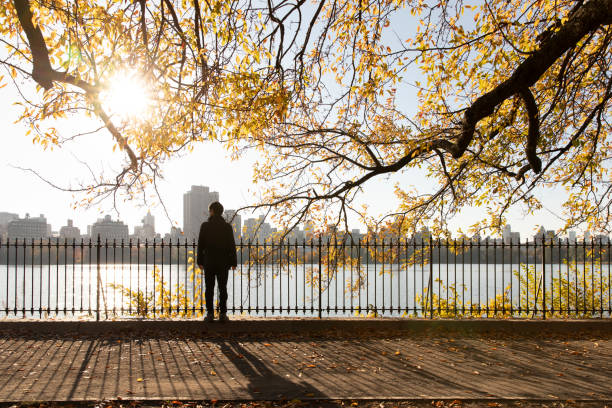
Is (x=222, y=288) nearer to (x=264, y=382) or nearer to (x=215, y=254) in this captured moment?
(x=215, y=254)

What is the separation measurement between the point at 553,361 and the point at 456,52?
5295 mm

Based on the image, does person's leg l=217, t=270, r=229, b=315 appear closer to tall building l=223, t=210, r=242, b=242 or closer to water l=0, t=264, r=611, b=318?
water l=0, t=264, r=611, b=318

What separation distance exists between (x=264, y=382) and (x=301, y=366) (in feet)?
2.76

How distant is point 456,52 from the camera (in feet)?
28.7

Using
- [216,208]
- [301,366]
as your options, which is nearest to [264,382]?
[301,366]

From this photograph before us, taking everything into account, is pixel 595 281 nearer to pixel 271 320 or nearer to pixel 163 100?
pixel 271 320

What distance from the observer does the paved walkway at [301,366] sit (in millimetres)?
5246

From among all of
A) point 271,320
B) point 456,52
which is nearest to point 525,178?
point 456,52

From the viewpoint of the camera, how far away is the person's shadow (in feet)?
16.8

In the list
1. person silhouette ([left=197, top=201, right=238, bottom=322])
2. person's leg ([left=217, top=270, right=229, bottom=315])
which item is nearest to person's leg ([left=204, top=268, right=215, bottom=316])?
person silhouette ([left=197, top=201, right=238, bottom=322])

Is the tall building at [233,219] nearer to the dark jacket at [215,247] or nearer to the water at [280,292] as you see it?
the water at [280,292]

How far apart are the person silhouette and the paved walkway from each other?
0.71 m

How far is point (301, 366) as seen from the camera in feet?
20.7

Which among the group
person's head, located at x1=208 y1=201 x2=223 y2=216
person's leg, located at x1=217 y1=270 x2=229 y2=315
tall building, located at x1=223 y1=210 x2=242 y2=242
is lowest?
person's leg, located at x1=217 y1=270 x2=229 y2=315
